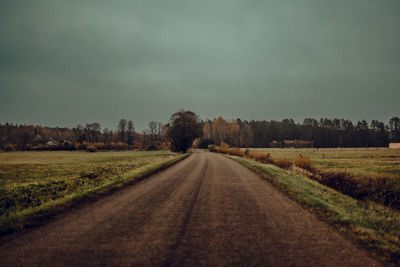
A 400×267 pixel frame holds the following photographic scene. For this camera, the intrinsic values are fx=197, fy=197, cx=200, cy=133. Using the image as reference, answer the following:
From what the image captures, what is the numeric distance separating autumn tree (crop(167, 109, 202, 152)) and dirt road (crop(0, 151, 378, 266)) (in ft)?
132

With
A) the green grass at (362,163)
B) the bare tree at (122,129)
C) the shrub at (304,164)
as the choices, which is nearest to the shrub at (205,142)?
the bare tree at (122,129)

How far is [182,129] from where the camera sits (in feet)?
156

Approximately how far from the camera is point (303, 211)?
6648 millimetres

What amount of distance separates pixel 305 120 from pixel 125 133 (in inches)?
5614

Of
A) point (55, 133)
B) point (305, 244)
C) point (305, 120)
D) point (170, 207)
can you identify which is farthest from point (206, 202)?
point (55, 133)

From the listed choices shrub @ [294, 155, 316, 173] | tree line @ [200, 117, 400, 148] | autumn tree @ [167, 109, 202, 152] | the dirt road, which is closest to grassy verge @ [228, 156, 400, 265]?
the dirt road

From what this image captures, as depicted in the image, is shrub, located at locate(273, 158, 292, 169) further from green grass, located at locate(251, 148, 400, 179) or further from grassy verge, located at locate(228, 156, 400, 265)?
grassy verge, located at locate(228, 156, 400, 265)

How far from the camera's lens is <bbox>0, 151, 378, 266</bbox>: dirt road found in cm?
367

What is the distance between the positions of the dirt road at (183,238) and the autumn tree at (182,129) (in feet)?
132

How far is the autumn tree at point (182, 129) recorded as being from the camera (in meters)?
47.5

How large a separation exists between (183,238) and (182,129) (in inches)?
1709

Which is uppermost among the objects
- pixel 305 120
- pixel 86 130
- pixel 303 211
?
pixel 305 120

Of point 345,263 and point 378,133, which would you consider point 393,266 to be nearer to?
point 345,263

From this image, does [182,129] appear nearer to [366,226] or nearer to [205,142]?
[366,226]
